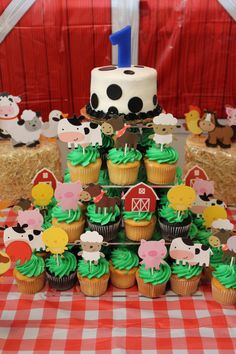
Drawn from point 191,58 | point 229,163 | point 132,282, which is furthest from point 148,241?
point 191,58

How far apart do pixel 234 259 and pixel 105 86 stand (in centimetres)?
91

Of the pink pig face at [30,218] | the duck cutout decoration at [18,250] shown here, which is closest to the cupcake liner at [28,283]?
the duck cutout decoration at [18,250]

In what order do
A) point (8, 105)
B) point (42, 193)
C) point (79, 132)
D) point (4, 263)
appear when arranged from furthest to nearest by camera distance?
point (8, 105), point (42, 193), point (79, 132), point (4, 263)

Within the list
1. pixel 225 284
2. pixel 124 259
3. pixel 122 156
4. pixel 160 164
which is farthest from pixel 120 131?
pixel 225 284

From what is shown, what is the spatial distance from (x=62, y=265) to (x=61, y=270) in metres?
0.02

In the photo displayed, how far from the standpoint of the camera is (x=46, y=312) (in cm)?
178

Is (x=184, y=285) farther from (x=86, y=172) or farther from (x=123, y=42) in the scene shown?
(x=123, y=42)

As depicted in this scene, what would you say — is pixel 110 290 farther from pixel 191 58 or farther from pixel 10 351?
pixel 191 58

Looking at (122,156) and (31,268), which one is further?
(31,268)

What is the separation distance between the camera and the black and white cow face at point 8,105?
240 cm

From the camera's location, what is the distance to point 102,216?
1.79 metres

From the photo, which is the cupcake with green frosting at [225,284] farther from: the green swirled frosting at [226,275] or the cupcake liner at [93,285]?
the cupcake liner at [93,285]

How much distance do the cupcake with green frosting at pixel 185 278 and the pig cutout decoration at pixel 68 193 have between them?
532mm

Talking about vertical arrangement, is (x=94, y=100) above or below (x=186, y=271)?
above
